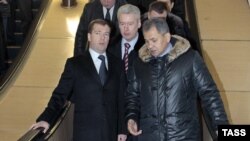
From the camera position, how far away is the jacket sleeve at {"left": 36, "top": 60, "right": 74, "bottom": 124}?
4414 millimetres

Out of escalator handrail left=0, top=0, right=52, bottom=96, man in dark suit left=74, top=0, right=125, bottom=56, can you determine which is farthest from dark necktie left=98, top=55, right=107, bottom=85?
escalator handrail left=0, top=0, right=52, bottom=96

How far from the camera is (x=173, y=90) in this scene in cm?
411

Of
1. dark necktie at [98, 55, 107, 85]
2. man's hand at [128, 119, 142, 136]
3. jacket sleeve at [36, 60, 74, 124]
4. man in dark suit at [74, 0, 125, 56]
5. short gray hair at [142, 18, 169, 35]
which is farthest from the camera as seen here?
man in dark suit at [74, 0, 125, 56]

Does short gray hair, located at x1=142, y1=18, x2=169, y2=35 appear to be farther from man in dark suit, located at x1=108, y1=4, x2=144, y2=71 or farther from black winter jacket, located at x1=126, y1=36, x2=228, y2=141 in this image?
man in dark suit, located at x1=108, y1=4, x2=144, y2=71

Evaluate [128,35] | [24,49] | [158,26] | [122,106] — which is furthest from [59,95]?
[24,49]

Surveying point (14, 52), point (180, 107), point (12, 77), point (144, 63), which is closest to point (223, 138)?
Answer: point (180, 107)

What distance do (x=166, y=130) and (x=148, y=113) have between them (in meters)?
0.19

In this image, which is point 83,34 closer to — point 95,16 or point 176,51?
point 95,16

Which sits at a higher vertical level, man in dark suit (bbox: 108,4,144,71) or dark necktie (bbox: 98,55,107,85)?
man in dark suit (bbox: 108,4,144,71)

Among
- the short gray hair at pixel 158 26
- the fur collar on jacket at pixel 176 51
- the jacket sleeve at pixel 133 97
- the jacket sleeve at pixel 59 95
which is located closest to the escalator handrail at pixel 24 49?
the jacket sleeve at pixel 59 95

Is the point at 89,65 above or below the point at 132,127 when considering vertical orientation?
above

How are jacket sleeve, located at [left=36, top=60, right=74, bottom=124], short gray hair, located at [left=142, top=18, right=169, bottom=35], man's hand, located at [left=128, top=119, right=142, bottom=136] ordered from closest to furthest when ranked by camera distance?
short gray hair, located at [left=142, top=18, right=169, bottom=35] < man's hand, located at [left=128, top=119, right=142, bottom=136] < jacket sleeve, located at [left=36, top=60, right=74, bottom=124]

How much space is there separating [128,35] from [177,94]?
3.22 ft

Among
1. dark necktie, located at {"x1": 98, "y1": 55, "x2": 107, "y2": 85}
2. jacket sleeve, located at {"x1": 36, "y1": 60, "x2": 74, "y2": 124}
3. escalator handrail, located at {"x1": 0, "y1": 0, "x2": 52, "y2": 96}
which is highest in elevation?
dark necktie, located at {"x1": 98, "y1": 55, "x2": 107, "y2": 85}
